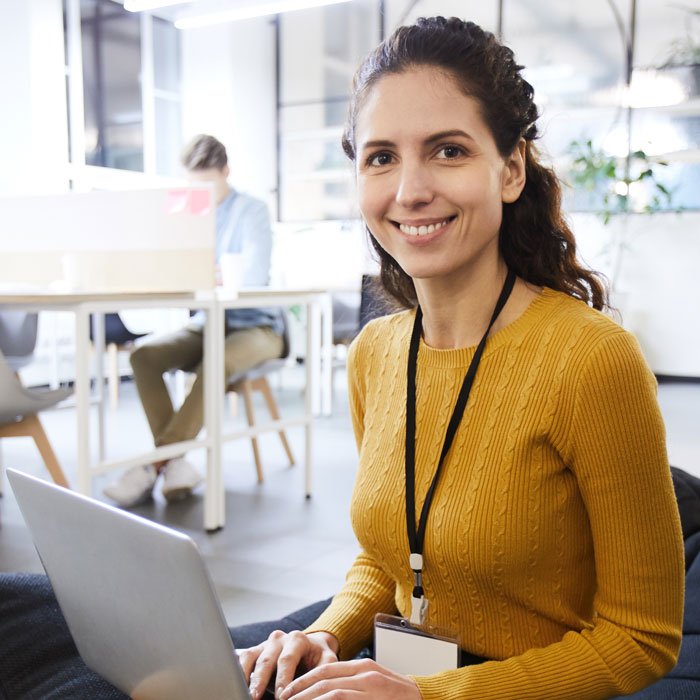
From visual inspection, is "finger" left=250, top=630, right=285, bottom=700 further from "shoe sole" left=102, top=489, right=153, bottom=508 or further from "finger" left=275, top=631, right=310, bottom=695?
"shoe sole" left=102, top=489, right=153, bottom=508

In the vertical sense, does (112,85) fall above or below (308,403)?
above

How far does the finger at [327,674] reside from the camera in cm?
75

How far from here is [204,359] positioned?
2744mm

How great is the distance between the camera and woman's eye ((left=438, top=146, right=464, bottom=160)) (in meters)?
0.83

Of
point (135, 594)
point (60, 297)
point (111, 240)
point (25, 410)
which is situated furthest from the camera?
point (111, 240)

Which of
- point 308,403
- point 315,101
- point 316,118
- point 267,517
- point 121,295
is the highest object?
point 315,101

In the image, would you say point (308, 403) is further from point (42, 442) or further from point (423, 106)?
point (423, 106)

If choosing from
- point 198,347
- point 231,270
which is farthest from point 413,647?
point 198,347

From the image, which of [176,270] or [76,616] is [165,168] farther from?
[76,616]

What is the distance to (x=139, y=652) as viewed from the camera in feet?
2.24

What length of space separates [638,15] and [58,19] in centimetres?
423

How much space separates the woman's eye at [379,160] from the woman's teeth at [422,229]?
73 mm

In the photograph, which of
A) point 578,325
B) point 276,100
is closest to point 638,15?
point 276,100

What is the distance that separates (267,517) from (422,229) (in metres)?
2.17
